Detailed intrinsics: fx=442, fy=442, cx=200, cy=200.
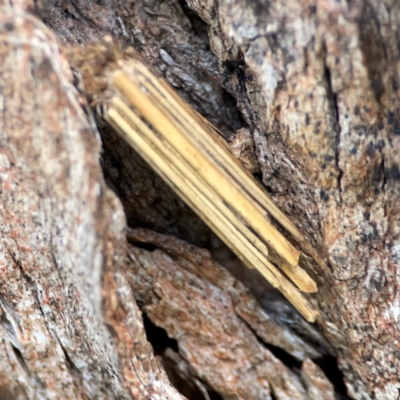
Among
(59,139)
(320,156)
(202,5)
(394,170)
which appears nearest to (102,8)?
(202,5)

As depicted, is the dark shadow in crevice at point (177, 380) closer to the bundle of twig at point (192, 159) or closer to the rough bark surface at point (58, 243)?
the rough bark surface at point (58, 243)

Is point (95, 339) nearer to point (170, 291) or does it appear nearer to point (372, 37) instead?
point (170, 291)

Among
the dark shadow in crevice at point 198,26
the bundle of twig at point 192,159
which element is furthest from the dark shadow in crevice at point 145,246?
the dark shadow in crevice at point 198,26

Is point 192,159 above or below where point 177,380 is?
above

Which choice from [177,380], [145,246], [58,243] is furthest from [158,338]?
[58,243]

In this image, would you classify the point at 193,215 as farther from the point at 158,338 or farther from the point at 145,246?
the point at 158,338

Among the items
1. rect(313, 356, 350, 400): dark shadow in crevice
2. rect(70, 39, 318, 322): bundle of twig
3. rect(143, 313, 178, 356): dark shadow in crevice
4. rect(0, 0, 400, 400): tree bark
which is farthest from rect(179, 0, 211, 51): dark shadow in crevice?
rect(313, 356, 350, 400): dark shadow in crevice
